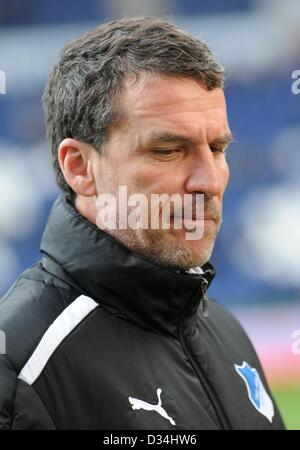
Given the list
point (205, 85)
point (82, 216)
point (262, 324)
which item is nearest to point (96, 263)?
point (82, 216)

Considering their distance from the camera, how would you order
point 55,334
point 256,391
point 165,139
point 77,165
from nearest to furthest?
point 55,334, point 165,139, point 77,165, point 256,391

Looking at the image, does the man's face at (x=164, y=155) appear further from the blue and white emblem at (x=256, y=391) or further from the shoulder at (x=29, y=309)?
the blue and white emblem at (x=256, y=391)

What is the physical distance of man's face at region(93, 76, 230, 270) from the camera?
2031 millimetres

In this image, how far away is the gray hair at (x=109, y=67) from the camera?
2068 millimetres

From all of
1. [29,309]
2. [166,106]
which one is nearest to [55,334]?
[29,309]

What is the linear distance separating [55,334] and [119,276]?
0.21 m

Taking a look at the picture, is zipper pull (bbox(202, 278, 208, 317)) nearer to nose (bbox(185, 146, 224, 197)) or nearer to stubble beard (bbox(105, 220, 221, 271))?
stubble beard (bbox(105, 220, 221, 271))

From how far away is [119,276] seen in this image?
2.00 meters

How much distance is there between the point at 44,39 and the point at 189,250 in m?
7.53

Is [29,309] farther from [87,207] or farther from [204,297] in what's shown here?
[204,297]

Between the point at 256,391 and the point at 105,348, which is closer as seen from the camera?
the point at 105,348

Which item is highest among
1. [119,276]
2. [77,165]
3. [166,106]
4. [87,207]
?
[166,106]

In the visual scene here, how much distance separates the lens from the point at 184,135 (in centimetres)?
203

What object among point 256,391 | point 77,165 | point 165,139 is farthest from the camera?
point 256,391
